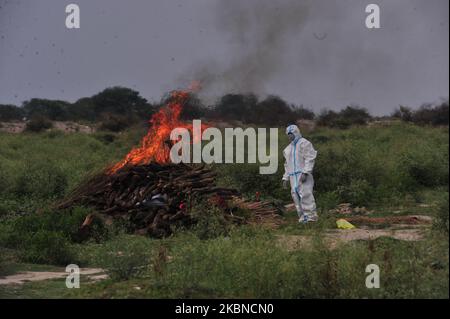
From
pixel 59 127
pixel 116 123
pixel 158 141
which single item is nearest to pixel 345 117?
pixel 116 123

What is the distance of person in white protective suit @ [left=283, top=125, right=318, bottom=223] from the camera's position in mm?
12750

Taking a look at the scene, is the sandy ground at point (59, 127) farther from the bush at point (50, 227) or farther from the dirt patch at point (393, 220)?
the dirt patch at point (393, 220)

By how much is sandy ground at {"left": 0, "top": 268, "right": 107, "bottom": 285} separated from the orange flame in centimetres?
468

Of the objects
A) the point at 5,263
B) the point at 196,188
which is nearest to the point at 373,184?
the point at 196,188

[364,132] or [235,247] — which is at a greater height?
[364,132]

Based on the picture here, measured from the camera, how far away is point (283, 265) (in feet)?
21.5

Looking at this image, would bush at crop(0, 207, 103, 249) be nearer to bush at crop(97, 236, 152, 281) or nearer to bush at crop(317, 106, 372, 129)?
bush at crop(97, 236, 152, 281)

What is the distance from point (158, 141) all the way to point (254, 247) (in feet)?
24.0

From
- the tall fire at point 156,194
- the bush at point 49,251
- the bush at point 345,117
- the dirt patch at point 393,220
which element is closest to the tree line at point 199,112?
the bush at point 345,117

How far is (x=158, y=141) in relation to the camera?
14.1 m

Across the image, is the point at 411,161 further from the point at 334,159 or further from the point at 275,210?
the point at 275,210

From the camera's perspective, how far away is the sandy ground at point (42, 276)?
8.37m

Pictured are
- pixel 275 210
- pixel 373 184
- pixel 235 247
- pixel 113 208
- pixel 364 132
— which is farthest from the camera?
pixel 364 132
